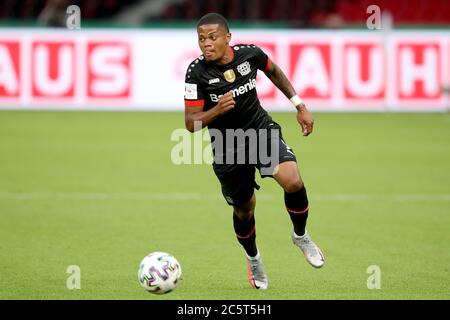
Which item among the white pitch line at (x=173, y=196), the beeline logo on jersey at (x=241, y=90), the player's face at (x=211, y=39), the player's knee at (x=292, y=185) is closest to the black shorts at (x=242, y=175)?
the player's knee at (x=292, y=185)

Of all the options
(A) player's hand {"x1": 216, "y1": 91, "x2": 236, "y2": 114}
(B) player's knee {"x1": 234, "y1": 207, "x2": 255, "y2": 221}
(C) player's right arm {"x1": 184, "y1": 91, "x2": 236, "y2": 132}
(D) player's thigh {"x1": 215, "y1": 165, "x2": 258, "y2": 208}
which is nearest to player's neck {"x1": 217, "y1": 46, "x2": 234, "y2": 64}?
(C) player's right arm {"x1": 184, "y1": 91, "x2": 236, "y2": 132}

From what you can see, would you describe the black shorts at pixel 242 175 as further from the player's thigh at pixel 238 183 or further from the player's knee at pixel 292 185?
the player's knee at pixel 292 185

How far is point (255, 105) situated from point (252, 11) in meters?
18.2

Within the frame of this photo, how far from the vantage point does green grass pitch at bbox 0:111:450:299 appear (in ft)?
26.1

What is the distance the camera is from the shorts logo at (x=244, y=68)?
25.7 feet

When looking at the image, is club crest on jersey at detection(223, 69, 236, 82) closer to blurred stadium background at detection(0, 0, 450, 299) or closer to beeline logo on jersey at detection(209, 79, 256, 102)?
beeline logo on jersey at detection(209, 79, 256, 102)

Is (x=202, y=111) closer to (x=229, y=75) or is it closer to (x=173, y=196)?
(x=229, y=75)

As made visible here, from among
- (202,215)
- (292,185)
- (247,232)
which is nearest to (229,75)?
(292,185)

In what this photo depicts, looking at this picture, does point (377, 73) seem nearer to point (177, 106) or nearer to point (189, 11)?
point (177, 106)

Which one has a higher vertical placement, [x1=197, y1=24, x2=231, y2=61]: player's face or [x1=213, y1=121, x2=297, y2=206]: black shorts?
[x1=197, y1=24, x2=231, y2=61]: player's face

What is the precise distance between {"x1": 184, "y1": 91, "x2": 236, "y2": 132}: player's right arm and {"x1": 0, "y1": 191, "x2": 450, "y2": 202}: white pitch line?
5.12 metres

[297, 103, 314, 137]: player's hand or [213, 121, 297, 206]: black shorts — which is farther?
[297, 103, 314, 137]: player's hand

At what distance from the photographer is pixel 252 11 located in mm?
25797
